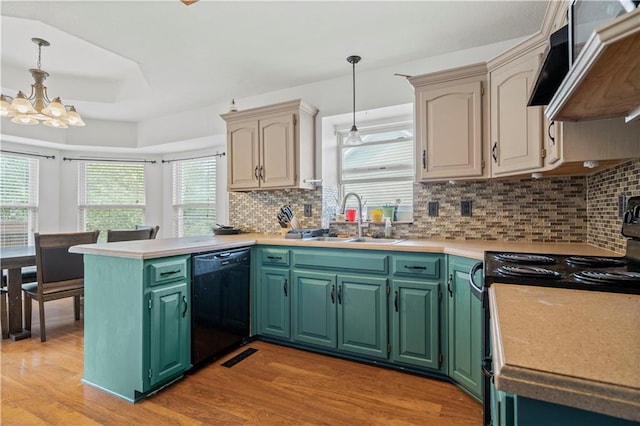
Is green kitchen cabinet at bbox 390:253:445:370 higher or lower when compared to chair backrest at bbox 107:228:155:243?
lower

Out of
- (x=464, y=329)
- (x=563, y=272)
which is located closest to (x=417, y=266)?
(x=464, y=329)

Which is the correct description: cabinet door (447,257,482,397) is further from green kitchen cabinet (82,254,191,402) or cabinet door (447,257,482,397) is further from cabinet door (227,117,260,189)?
cabinet door (227,117,260,189)

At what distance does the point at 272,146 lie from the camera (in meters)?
3.23

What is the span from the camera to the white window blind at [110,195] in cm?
495

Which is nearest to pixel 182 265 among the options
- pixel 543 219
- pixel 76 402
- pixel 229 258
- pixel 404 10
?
pixel 229 258

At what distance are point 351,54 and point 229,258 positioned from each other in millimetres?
1924

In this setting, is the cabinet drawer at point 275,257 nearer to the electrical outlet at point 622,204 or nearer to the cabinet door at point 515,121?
the cabinet door at point 515,121

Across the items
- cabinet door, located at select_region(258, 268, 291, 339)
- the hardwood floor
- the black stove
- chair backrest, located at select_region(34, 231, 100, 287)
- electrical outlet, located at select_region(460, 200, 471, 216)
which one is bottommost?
the hardwood floor

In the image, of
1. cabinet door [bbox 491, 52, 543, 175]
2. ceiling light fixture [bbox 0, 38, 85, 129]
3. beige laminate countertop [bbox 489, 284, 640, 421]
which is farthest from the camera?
ceiling light fixture [bbox 0, 38, 85, 129]

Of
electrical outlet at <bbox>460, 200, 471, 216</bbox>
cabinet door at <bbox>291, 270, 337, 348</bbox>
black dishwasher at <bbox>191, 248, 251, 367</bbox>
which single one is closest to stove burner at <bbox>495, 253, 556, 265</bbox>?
electrical outlet at <bbox>460, 200, 471, 216</bbox>

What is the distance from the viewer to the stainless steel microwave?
2.59 feet

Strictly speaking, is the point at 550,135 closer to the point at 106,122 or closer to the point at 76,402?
the point at 76,402

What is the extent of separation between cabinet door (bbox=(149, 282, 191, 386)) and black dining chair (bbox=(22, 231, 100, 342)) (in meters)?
1.55

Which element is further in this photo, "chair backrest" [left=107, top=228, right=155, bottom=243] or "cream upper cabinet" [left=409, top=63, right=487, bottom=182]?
"chair backrest" [left=107, top=228, right=155, bottom=243]
